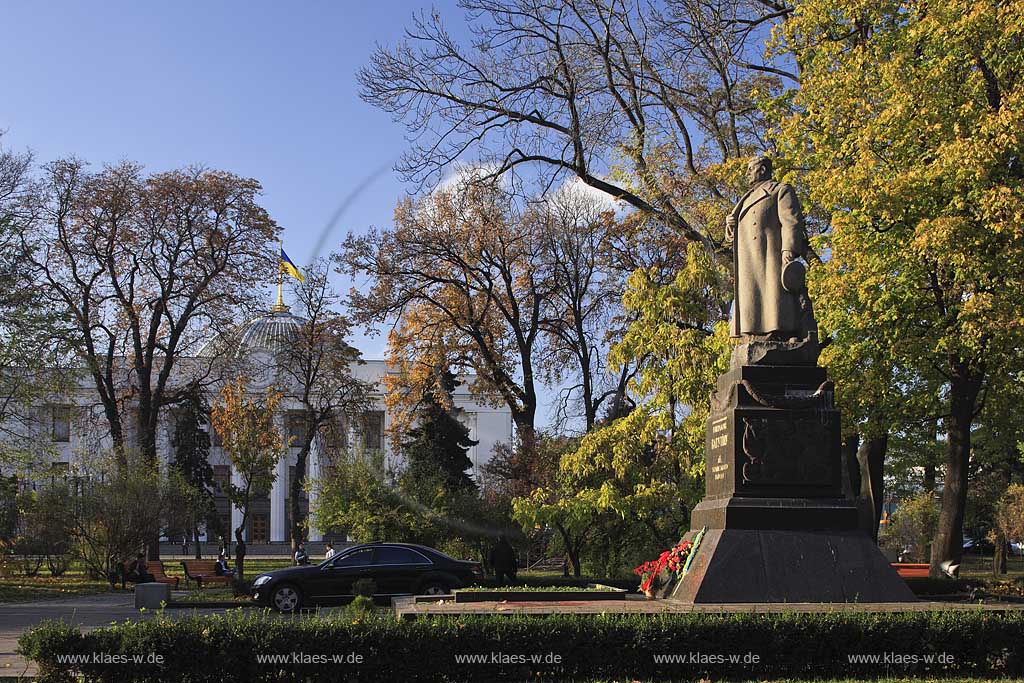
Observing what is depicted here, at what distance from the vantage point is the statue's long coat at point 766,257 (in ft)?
43.1

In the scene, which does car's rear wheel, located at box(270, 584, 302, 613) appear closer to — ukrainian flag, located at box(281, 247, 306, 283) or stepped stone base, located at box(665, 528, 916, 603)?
stepped stone base, located at box(665, 528, 916, 603)

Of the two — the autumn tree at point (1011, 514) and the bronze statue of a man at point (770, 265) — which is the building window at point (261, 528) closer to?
the autumn tree at point (1011, 514)

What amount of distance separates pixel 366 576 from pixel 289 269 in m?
23.4

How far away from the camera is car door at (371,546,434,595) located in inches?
883

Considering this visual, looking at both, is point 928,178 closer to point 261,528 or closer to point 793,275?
point 793,275

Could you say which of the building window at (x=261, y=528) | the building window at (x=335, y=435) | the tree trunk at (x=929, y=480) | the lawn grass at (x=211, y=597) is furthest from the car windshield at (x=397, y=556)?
the building window at (x=261, y=528)

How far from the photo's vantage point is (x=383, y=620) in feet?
33.8

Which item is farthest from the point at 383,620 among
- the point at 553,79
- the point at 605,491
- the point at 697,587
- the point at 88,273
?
the point at 88,273

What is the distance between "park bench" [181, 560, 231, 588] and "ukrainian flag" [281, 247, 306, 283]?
11.4 metres

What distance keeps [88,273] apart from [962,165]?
2836cm

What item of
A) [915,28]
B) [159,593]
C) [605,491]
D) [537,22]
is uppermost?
[537,22]

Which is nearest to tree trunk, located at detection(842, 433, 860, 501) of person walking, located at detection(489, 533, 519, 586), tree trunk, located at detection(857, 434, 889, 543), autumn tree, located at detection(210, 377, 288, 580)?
tree trunk, located at detection(857, 434, 889, 543)

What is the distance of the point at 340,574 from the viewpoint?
22.4m

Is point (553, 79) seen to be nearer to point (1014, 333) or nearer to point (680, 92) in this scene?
point (680, 92)
